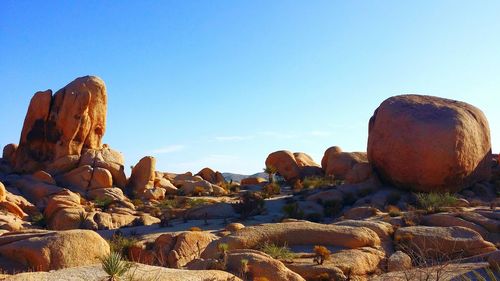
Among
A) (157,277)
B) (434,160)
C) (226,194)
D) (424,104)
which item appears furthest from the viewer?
(226,194)

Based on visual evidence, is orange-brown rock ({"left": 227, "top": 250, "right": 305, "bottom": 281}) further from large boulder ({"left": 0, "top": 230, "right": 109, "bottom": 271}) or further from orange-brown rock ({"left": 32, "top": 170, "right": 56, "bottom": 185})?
orange-brown rock ({"left": 32, "top": 170, "right": 56, "bottom": 185})

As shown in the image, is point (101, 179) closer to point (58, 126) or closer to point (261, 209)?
point (58, 126)

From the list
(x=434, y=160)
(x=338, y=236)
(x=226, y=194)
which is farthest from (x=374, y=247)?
(x=226, y=194)

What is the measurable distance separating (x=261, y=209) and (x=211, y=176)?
2087cm

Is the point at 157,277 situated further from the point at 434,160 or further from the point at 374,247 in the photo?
the point at 434,160

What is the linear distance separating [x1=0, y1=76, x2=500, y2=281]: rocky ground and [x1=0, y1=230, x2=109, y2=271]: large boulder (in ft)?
0.10

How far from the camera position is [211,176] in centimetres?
4616

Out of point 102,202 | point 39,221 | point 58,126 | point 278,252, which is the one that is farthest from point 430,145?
point 58,126

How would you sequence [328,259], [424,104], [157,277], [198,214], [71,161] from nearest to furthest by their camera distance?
[157,277] → [328,259] → [198,214] → [424,104] → [71,161]

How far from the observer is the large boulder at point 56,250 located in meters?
12.0

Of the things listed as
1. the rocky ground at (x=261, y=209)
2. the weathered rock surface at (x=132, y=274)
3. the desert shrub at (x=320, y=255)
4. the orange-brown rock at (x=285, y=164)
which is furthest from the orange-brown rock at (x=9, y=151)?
the weathered rock surface at (x=132, y=274)

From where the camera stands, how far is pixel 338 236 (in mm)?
13719

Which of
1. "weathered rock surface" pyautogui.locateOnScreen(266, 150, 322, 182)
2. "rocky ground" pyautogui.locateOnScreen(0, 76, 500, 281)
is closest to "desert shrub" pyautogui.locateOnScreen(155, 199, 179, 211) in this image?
"rocky ground" pyautogui.locateOnScreen(0, 76, 500, 281)

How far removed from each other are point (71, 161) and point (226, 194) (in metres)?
10.9
